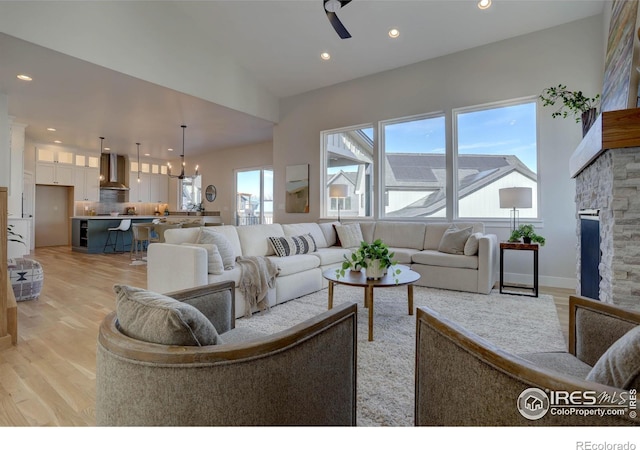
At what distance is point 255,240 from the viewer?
12.6ft

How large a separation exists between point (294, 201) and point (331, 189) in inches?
55.6

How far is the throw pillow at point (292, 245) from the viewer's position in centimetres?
388

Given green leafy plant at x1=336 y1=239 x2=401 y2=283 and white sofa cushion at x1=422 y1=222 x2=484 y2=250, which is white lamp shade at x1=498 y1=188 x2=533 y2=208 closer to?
white sofa cushion at x1=422 y1=222 x2=484 y2=250

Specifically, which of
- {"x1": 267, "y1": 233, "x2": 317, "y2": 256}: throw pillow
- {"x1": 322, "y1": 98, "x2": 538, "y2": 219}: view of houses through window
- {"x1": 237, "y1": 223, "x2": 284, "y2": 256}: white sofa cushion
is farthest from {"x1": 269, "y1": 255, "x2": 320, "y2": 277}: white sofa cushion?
{"x1": 322, "y1": 98, "x2": 538, "y2": 219}: view of houses through window

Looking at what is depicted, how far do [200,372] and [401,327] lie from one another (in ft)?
7.23

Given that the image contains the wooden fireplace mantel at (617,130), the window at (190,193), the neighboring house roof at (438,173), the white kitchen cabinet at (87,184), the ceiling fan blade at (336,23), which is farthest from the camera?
the window at (190,193)

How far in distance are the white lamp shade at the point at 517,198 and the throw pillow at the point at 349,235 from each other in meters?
2.10

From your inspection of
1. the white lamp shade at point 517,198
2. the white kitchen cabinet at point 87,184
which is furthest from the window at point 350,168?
the white kitchen cabinet at point 87,184

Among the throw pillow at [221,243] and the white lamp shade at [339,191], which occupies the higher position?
the white lamp shade at [339,191]

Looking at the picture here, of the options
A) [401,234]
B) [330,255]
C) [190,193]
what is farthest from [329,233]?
[190,193]

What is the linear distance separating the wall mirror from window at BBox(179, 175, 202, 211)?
0.48 meters

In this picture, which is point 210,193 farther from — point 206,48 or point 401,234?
point 401,234

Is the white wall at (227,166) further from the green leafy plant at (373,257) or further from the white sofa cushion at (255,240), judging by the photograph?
the green leafy plant at (373,257)

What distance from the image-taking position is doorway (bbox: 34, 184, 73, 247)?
29.5 feet
